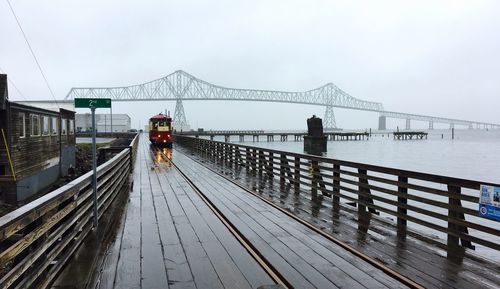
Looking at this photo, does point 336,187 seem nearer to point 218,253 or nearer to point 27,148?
point 218,253

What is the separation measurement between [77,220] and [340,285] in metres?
3.51

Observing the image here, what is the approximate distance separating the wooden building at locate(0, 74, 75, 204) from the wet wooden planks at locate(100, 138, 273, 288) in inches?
181

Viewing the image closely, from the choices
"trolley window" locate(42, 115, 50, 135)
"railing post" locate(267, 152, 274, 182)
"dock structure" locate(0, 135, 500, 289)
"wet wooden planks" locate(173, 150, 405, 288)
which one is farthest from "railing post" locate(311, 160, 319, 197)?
"trolley window" locate(42, 115, 50, 135)

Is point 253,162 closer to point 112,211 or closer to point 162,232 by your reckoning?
point 112,211

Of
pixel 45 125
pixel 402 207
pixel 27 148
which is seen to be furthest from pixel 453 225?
pixel 45 125

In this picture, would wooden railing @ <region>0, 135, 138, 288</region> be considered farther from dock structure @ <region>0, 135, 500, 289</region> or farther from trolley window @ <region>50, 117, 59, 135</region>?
trolley window @ <region>50, 117, 59, 135</region>

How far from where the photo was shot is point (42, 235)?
4.40 m

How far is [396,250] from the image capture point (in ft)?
20.5

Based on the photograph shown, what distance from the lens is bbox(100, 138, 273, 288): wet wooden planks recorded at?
5016 mm

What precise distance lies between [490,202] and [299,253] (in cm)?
246

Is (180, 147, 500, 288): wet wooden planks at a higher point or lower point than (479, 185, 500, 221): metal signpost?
lower

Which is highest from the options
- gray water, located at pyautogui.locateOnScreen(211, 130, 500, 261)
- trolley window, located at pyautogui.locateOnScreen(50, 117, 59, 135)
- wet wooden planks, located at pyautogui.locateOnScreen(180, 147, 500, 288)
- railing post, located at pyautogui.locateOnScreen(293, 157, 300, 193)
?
trolley window, located at pyautogui.locateOnScreen(50, 117, 59, 135)

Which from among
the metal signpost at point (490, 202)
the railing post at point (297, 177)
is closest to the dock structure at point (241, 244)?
the metal signpost at point (490, 202)

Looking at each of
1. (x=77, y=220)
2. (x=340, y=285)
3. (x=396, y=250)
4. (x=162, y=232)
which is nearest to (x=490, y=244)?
(x=396, y=250)
